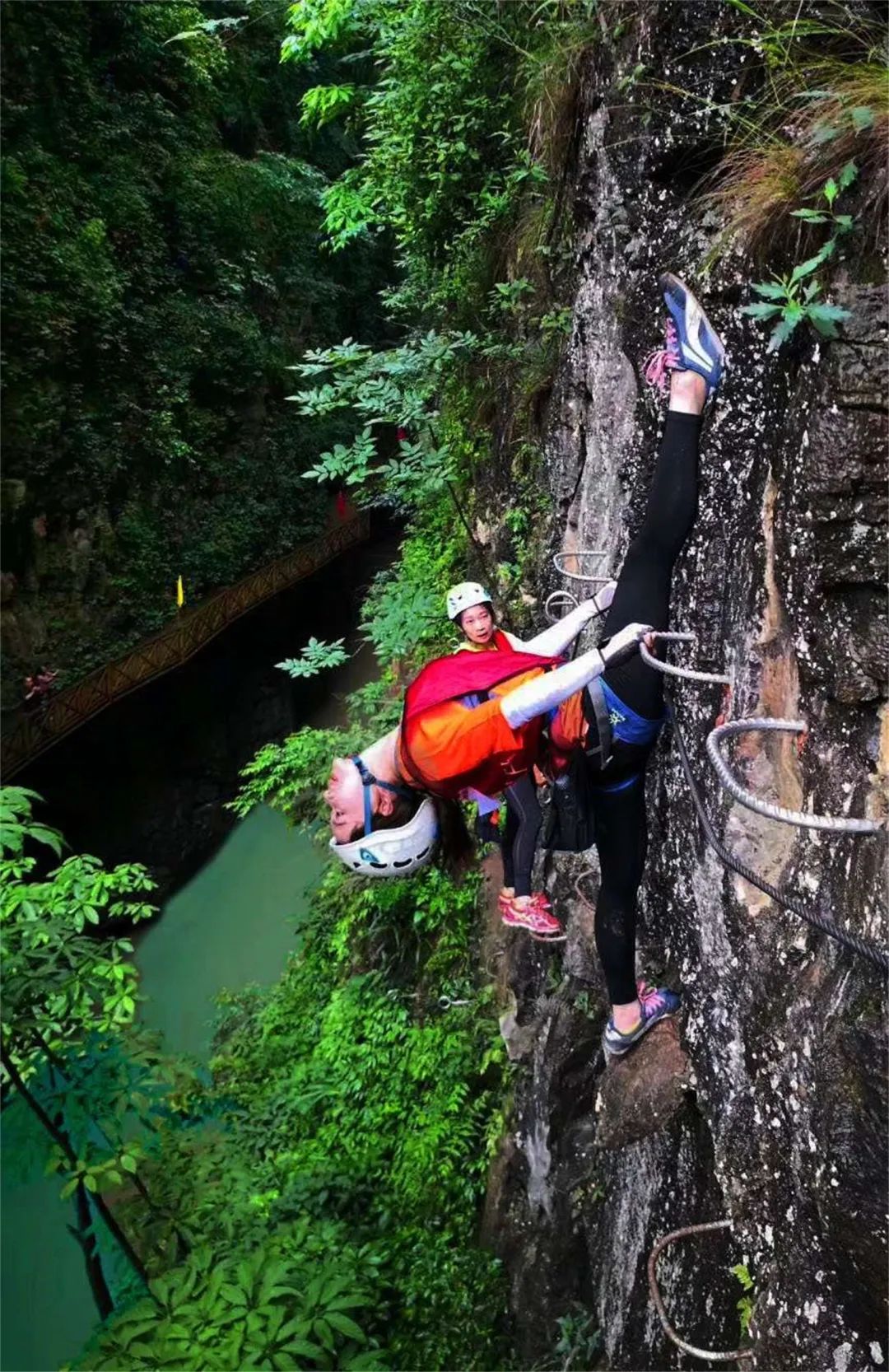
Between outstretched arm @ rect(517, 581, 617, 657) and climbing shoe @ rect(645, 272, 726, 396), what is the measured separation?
65cm

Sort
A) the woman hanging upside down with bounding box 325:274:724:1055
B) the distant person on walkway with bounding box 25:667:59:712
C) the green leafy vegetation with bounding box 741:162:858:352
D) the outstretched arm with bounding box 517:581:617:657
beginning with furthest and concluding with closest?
the distant person on walkway with bounding box 25:667:59:712, the outstretched arm with bounding box 517:581:617:657, the woman hanging upside down with bounding box 325:274:724:1055, the green leafy vegetation with bounding box 741:162:858:352

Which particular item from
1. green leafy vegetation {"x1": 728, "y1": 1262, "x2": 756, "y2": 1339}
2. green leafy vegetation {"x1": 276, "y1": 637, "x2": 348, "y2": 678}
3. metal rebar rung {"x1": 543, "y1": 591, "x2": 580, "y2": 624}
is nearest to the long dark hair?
metal rebar rung {"x1": 543, "y1": 591, "x2": 580, "y2": 624}

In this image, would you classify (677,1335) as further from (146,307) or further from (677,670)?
(146,307)

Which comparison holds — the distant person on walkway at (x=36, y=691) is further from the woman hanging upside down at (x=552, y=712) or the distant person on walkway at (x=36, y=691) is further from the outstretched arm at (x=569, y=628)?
the outstretched arm at (x=569, y=628)

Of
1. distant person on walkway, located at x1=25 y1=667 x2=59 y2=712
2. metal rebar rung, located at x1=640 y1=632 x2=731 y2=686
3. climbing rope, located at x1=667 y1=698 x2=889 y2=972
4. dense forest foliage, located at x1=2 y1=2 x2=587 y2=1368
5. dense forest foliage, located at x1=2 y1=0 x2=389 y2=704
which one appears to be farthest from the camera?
distant person on walkway, located at x1=25 y1=667 x2=59 y2=712

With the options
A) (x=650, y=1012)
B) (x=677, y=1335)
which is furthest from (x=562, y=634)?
(x=677, y=1335)

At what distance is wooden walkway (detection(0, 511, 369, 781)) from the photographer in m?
8.66

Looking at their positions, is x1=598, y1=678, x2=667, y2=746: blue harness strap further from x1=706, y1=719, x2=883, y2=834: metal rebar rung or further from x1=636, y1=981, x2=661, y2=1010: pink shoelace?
x1=636, y1=981, x2=661, y2=1010: pink shoelace

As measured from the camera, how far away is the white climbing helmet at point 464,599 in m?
2.49


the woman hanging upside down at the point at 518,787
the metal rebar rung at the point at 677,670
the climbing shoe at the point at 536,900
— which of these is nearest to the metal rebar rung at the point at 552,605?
the woman hanging upside down at the point at 518,787

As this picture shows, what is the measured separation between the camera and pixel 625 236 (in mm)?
2516

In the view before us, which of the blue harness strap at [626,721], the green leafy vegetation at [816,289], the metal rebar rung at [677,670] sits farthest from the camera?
the blue harness strap at [626,721]

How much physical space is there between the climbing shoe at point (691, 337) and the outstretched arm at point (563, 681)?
0.68 m

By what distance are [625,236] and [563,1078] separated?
3.61 m
